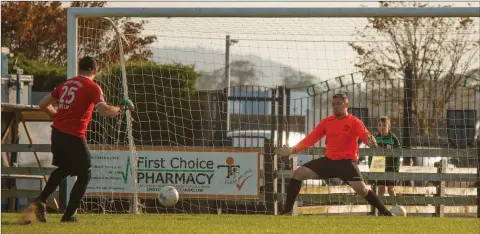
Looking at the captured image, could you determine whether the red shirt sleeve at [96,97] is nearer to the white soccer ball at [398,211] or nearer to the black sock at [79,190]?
the black sock at [79,190]

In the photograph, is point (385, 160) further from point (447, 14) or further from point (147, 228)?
point (147, 228)

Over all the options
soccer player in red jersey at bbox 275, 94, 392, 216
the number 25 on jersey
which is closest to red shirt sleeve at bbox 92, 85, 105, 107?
the number 25 on jersey

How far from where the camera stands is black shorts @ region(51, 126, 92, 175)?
11664mm

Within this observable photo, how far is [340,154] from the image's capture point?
13945 millimetres

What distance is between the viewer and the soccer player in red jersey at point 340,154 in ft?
45.5

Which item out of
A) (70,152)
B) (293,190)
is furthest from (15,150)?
(70,152)

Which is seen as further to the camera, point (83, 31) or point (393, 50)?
point (393, 50)

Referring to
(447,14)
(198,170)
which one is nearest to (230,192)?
(198,170)

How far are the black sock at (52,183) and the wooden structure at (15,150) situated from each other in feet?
14.7

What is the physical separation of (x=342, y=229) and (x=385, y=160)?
651 cm

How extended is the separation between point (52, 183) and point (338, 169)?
372 centimetres

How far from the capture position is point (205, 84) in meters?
25.9

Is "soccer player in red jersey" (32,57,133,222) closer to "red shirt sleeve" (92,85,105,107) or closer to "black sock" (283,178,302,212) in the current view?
"red shirt sleeve" (92,85,105,107)

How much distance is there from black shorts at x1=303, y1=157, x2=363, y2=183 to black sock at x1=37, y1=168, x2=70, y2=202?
3399 mm
